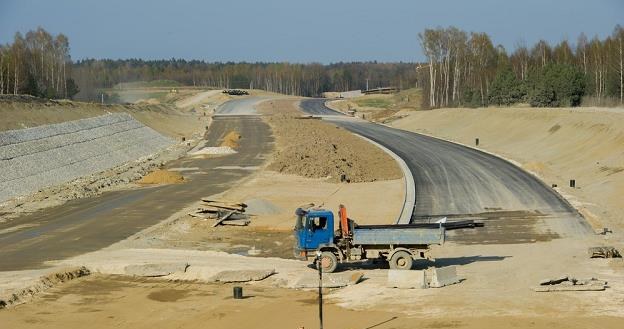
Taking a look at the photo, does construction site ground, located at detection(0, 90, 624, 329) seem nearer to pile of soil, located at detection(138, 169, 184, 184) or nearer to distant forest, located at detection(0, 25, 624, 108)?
pile of soil, located at detection(138, 169, 184, 184)

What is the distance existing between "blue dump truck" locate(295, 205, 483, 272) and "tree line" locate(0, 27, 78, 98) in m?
76.5

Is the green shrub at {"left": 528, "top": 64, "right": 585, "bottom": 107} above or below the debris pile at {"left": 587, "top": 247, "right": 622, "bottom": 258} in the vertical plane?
above

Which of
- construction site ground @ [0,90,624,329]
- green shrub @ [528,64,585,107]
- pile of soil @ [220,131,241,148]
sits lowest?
construction site ground @ [0,90,624,329]

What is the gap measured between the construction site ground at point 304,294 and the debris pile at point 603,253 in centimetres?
45

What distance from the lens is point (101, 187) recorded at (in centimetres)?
5722

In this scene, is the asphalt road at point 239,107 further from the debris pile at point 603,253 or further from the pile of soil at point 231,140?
the debris pile at point 603,253

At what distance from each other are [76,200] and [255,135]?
144ft

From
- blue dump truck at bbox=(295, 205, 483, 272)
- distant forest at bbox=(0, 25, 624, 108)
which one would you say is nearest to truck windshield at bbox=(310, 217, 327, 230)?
blue dump truck at bbox=(295, 205, 483, 272)

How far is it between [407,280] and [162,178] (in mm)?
34758

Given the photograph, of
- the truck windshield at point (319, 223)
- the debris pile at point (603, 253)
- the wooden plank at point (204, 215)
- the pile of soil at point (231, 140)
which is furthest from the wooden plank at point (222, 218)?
the pile of soil at point (231, 140)

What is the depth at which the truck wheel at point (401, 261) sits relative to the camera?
29.2 metres

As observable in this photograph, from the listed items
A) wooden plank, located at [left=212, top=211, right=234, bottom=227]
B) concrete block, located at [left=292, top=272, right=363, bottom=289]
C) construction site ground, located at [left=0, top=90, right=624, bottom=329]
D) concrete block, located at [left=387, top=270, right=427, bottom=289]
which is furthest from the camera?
wooden plank, located at [left=212, top=211, right=234, bottom=227]

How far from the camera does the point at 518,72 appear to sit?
431 feet

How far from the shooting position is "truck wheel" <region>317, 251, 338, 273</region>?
2991 centimetres
